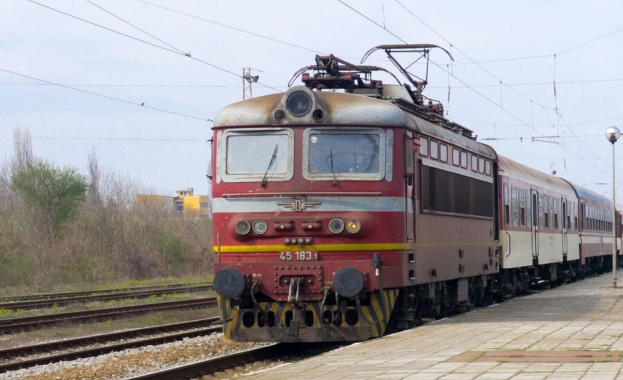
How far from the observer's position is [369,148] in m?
14.0

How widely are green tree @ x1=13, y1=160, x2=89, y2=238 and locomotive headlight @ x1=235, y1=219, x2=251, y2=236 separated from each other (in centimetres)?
3425

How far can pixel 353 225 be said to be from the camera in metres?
13.6

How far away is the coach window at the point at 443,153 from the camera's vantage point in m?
16.2

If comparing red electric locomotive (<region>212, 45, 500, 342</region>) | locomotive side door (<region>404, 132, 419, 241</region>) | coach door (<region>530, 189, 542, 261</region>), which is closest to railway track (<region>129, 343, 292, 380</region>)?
red electric locomotive (<region>212, 45, 500, 342</region>)

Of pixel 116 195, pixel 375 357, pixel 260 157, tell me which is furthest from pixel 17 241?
pixel 375 357

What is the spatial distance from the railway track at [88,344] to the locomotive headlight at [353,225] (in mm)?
4129

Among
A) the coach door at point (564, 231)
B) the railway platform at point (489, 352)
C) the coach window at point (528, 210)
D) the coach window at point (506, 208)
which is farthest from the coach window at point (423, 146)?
the coach door at point (564, 231)

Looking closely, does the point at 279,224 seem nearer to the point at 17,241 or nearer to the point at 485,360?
the point at 485,360

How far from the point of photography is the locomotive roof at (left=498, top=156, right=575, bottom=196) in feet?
72.8

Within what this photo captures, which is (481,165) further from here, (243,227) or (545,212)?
(545,212)

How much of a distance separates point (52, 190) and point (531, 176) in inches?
1117

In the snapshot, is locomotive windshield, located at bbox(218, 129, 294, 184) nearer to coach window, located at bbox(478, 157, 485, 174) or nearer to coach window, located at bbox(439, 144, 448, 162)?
coach window, located at bbox(439, 144, 448, 162)

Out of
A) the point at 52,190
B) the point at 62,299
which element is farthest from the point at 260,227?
the point at 52,190

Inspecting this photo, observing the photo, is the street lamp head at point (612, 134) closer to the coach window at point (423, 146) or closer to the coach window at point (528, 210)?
the coach window at point (528, 210)
